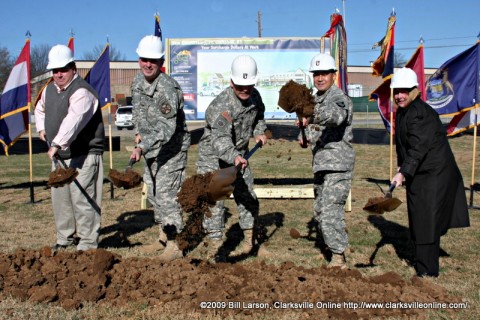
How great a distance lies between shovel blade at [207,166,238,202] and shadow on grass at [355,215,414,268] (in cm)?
199

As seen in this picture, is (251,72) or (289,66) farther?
(289,66)

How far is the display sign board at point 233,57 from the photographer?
11.4 meters

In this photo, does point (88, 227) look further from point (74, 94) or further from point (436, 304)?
point (436, 304)

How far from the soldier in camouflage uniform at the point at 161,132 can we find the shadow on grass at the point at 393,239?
2.20 meters

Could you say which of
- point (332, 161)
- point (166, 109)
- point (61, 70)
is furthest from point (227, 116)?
point (61, 70)

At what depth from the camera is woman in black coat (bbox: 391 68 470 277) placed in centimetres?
600

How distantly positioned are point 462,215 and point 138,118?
148 inches

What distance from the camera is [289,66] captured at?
1149cm

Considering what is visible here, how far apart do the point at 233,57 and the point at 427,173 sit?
6128 mm

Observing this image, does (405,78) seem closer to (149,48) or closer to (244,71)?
(244,71)

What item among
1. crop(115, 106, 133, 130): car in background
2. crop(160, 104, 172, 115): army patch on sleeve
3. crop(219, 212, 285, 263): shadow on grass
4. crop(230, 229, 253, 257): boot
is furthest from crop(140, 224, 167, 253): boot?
crop(115, 106, 133, 130): car in background

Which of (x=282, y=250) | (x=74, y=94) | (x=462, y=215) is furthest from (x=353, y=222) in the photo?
(x=74, y=94)

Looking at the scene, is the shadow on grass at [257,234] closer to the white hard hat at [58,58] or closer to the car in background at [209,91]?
the white hard hat at [58,58]

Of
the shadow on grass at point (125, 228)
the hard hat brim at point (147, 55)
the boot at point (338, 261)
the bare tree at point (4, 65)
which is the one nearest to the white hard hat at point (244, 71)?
the hard hat brim at point (147, 55)
